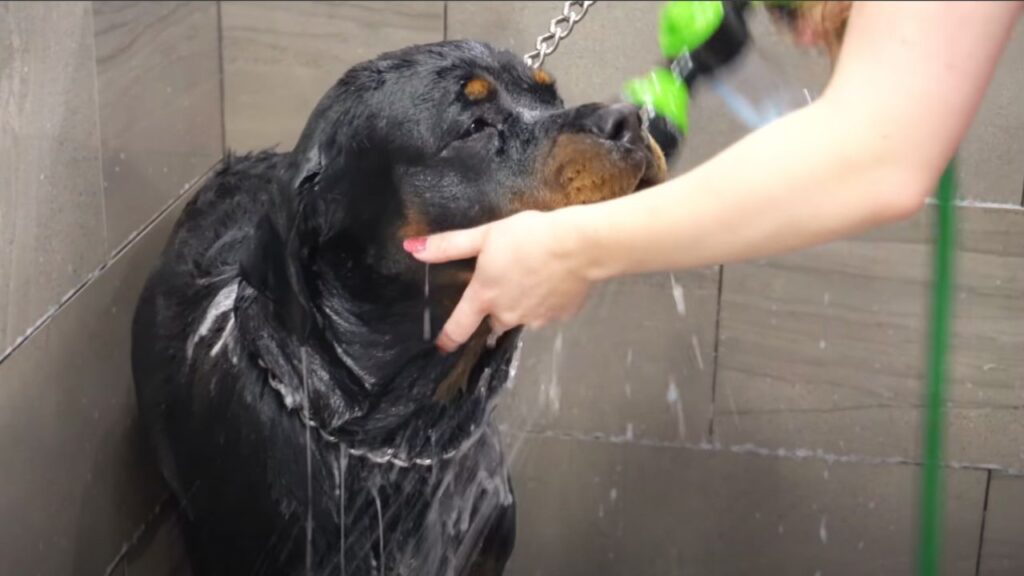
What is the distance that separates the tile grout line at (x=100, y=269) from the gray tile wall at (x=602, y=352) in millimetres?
13

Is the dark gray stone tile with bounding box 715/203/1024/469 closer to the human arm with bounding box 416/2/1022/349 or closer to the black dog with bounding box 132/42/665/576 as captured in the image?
the black dog with bounding box 132/42/665/576

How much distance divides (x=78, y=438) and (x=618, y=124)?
1.45 m

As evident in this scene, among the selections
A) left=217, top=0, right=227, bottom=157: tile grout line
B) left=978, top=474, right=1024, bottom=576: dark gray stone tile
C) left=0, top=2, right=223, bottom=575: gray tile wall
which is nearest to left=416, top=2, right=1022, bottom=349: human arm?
left=0, top=2, right=223, bottom=575: gray tile wall

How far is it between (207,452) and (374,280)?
58 cm

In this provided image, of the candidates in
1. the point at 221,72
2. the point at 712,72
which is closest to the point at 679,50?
the point at 712,72

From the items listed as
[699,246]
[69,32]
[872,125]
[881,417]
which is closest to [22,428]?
[69,32]

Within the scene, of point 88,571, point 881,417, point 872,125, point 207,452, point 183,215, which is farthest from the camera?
point 881,417

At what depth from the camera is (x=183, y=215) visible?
3244 millimetres

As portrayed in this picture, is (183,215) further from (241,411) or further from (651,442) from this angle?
(651,442)

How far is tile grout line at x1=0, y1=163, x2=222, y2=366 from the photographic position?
2553mm

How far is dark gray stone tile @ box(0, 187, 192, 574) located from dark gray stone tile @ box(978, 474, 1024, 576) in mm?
1944

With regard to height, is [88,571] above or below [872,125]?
below

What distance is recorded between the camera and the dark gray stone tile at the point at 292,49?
364cm

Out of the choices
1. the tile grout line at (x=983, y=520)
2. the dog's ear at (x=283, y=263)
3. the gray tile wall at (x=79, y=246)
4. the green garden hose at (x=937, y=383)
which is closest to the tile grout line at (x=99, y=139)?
the gray tile wall at (x=79, y=246)
